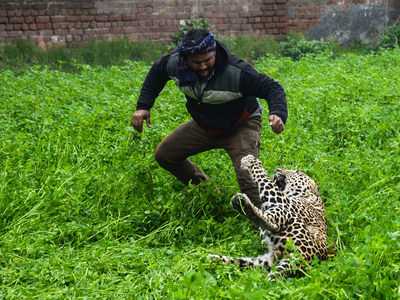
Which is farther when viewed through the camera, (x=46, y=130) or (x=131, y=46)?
(x=131, y=46)

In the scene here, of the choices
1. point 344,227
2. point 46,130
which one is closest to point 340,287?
point 344,227

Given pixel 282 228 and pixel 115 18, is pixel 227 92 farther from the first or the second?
pixel 115 18

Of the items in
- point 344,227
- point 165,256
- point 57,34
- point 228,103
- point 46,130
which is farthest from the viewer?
point 57,34

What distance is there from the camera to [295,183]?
466 cm

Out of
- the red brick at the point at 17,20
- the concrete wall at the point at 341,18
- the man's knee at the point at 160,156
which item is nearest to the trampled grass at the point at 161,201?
the man's knee at the point at 160,156

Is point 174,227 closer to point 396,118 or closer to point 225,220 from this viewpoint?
point 225,220

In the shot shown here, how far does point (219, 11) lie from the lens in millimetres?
12156

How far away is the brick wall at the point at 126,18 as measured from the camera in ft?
35.6

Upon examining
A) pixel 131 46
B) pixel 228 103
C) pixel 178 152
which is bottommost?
pixel 131 46

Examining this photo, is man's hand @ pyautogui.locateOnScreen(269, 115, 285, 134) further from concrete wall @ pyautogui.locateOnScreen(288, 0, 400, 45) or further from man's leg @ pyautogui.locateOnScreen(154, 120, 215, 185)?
concrete wall @ pyautogui.locateOnScreen(288, 0, 400, 45)

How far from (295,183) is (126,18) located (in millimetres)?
7948

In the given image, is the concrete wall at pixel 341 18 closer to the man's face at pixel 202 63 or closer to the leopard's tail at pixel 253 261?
the man's face at pixel 202 63

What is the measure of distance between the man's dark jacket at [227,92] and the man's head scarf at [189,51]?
10cm

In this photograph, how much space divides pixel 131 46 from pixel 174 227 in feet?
24.9
